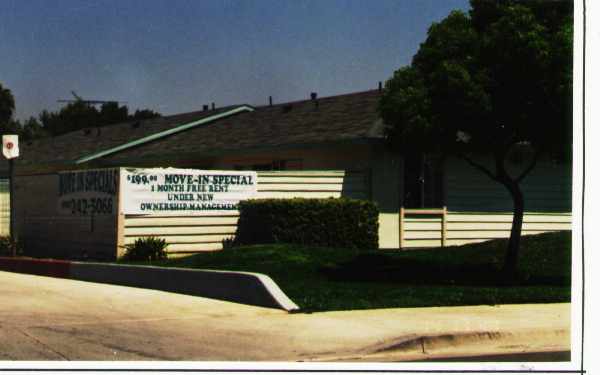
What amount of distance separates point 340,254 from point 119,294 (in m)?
5.20

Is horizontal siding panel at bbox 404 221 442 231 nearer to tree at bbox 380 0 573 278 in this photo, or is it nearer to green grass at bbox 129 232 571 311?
green grass at bbox 129 232 571 311

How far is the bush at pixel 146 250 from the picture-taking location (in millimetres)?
18906

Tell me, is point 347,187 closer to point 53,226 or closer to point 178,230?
point 178,230

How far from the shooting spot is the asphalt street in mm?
9523

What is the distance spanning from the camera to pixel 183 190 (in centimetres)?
1991

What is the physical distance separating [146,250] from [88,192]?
Answer: 222cm

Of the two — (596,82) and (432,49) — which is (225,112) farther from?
(596,82)

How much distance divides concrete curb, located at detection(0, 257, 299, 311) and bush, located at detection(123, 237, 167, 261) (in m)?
1.55

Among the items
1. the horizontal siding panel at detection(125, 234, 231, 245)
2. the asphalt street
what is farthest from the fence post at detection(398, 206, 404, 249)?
the asphalt street

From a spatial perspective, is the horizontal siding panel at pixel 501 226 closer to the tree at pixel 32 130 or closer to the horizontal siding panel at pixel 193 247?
the horizontal siding panel at pixel 193 247

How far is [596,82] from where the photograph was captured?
8148 mm

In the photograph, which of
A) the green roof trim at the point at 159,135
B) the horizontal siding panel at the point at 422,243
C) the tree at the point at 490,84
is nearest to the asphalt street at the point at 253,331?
the tree at the point at 490,84

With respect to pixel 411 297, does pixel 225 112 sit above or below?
above

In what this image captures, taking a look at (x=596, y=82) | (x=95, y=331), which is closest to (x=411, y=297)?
(x=95, y=331)
